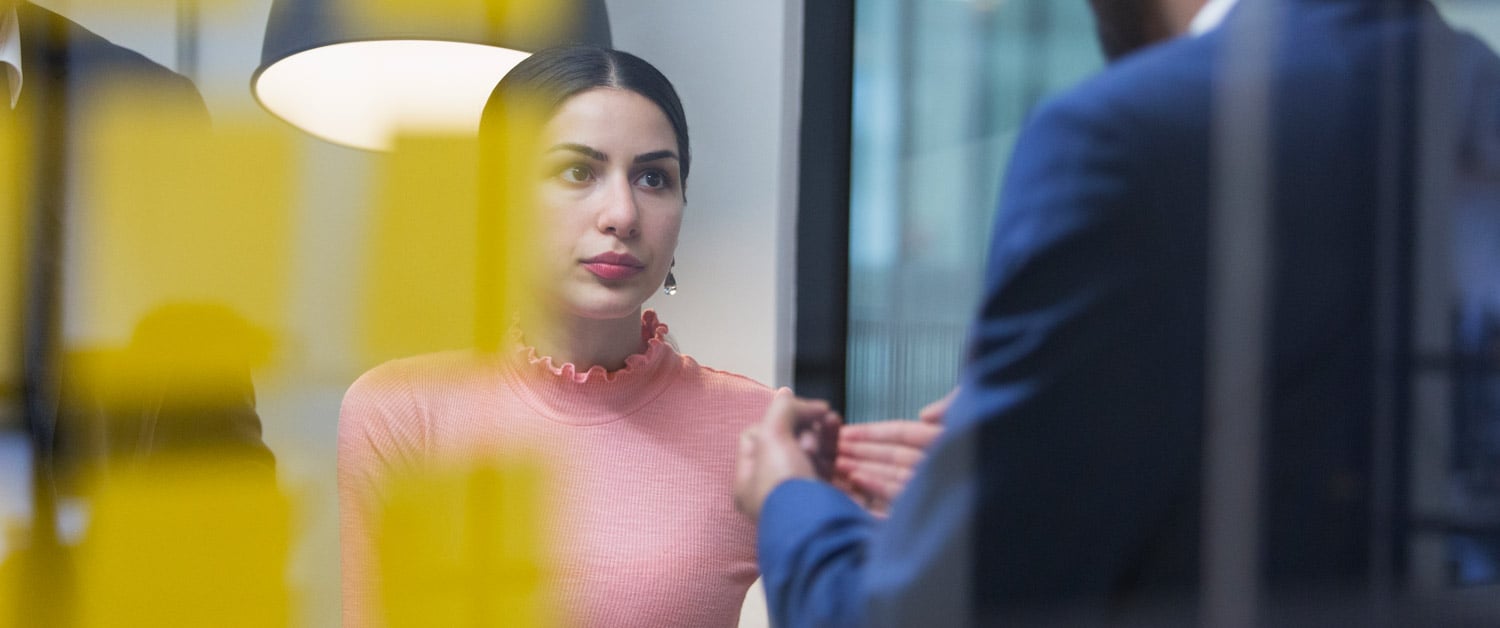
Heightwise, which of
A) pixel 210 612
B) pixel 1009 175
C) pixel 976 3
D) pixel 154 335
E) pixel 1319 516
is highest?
pixel 976 3

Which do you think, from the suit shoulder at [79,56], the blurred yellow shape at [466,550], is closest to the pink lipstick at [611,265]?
the blurred yellow shape at [466,550]

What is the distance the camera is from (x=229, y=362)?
3.99 ft

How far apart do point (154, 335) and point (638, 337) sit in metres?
0.50

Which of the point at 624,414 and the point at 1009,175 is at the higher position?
the point at 1009,175

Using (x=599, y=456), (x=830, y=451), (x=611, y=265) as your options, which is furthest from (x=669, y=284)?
(x=830, y=451)

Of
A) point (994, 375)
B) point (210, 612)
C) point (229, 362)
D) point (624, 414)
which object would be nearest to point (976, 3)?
point (994, 375)

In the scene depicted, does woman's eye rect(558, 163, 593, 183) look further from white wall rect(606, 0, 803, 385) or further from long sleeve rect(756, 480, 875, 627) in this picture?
long sleeve rect(756, 480, 875, 627)

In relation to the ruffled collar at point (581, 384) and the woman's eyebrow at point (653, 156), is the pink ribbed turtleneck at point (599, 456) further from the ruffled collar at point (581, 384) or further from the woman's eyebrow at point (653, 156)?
the woman's eyebrow at point (653, 156)

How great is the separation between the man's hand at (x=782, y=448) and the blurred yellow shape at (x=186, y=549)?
556 mm

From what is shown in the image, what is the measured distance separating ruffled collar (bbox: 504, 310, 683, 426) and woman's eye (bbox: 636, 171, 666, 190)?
0.14 meters

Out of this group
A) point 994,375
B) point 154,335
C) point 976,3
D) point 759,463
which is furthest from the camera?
point 154,335

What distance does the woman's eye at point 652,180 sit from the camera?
3.98ft

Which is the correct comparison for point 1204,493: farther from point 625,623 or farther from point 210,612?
point 210,612

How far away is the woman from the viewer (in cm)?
120
